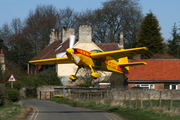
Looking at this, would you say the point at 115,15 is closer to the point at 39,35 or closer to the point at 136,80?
the point at 39,35

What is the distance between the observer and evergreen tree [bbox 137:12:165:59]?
2175 inches

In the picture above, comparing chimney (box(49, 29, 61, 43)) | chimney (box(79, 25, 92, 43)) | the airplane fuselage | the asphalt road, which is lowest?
the asphalt road

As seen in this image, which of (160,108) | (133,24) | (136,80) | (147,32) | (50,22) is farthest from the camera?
(50,22)

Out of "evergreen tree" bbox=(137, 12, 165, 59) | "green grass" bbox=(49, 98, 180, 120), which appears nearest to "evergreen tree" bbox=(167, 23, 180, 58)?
"evergreen tree" bbox=(137, 12, 165, 59)

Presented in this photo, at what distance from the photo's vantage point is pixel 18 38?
62375 mm

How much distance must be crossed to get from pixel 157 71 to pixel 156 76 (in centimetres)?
134

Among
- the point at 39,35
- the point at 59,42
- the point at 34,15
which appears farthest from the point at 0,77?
the point at 34,15

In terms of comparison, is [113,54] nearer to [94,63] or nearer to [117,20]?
[94,63]

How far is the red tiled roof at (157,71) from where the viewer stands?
4088 centimetres

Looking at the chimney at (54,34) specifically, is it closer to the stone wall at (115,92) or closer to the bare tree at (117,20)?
the bare tree at (117,20)

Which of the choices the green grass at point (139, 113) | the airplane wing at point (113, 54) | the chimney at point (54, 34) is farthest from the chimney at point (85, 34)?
the airplane wing at point (113, 54)

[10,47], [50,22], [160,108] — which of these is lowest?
[160,108]

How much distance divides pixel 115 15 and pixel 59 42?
38.7 ft

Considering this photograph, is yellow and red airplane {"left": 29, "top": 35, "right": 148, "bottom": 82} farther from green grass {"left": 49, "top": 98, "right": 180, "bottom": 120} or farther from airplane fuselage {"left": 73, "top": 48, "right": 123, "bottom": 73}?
green grass {"left": 49, "top": 98, "right": 180, "bottom": 120}
